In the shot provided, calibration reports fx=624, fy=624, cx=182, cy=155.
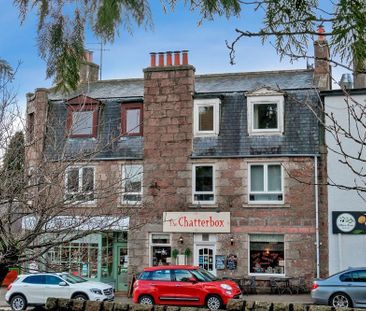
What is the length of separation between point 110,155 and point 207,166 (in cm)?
472

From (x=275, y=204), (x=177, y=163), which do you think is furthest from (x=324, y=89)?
(x=177, y=163)

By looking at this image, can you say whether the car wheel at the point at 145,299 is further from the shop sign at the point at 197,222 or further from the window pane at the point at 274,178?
the window pane at the point at 274,178

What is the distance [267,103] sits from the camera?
27.7 metres

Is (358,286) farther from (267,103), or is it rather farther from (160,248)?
(160,248)

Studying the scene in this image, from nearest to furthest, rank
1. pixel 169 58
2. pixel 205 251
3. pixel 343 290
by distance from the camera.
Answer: pixel 343 290 < pixel 205 251 < pixel 169 58

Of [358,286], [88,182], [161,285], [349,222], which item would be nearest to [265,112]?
[349,222]

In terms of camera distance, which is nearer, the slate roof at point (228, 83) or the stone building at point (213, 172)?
the stone building at point (213, 172)

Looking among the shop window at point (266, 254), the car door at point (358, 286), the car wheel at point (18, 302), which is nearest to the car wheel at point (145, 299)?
the car wheel at point (18, 302)

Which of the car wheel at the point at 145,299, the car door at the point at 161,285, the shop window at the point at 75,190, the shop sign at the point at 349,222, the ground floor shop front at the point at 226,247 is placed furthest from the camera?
the ground floor shop front at the point at 226,247

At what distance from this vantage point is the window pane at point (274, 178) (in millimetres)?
26969

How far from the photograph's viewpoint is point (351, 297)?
2139 cm

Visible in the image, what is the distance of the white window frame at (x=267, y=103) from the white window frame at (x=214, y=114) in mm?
1451

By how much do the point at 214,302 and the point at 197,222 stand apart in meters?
6.40

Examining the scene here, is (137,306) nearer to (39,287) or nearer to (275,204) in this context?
(39,287)
